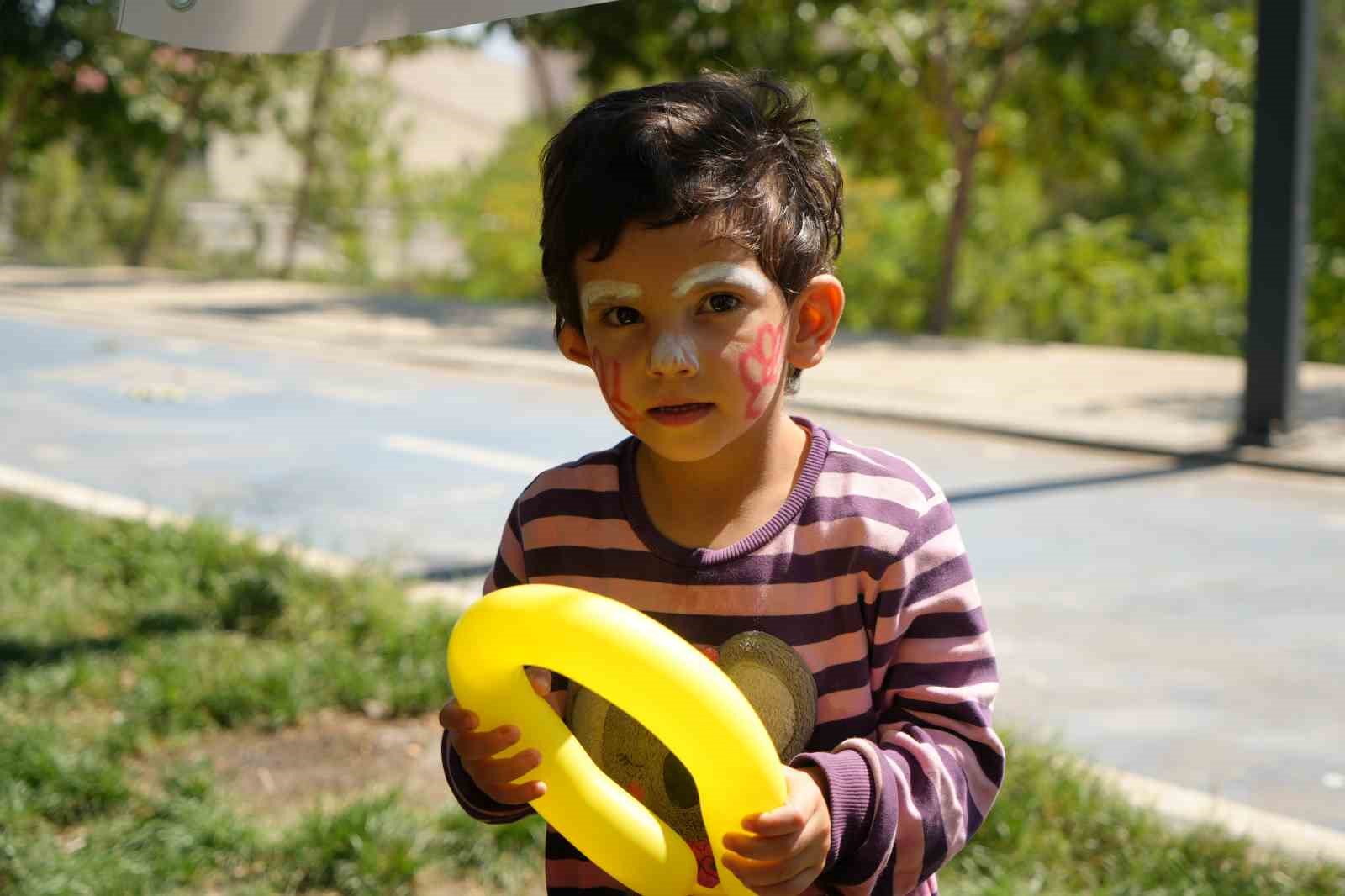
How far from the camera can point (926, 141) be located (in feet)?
55.7

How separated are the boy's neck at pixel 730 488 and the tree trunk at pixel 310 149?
71.1ft

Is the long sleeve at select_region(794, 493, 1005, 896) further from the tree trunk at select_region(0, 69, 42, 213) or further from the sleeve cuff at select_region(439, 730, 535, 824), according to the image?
the tree trunk at select_region(0, 69, 42, 213)

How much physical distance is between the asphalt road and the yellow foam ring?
267cm

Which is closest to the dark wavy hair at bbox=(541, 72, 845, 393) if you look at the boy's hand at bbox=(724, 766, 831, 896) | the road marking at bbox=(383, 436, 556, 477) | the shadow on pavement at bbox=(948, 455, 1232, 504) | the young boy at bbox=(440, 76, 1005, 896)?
the young boy at bbox=(440, 76, 1005, 896)

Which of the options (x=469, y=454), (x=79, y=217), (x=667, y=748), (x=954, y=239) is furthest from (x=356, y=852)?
(x=79, y=217)

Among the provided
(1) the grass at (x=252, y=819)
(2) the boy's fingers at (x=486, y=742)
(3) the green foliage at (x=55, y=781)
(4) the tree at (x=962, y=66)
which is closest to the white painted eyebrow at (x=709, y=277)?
(2) the boy's fingers at (x=486, y=742)

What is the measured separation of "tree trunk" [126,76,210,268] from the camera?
23.2 meters

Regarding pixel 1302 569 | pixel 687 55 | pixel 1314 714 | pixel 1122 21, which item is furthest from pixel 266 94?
pixel 1314 714

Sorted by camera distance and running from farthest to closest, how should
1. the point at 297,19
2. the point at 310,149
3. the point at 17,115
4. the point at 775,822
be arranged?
the point at 310,149 < the point at 17,115 < the point at 297,19 < the point at 775,822

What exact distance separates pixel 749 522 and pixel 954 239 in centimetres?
1507

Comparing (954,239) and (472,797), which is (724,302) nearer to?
(472,797)

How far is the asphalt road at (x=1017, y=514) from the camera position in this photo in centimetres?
466

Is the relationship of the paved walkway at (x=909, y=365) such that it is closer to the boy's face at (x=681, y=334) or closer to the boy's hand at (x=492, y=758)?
the boy's face at (x=681, y=334)


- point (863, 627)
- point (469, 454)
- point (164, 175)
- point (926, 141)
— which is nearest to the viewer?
point (863, 627)
